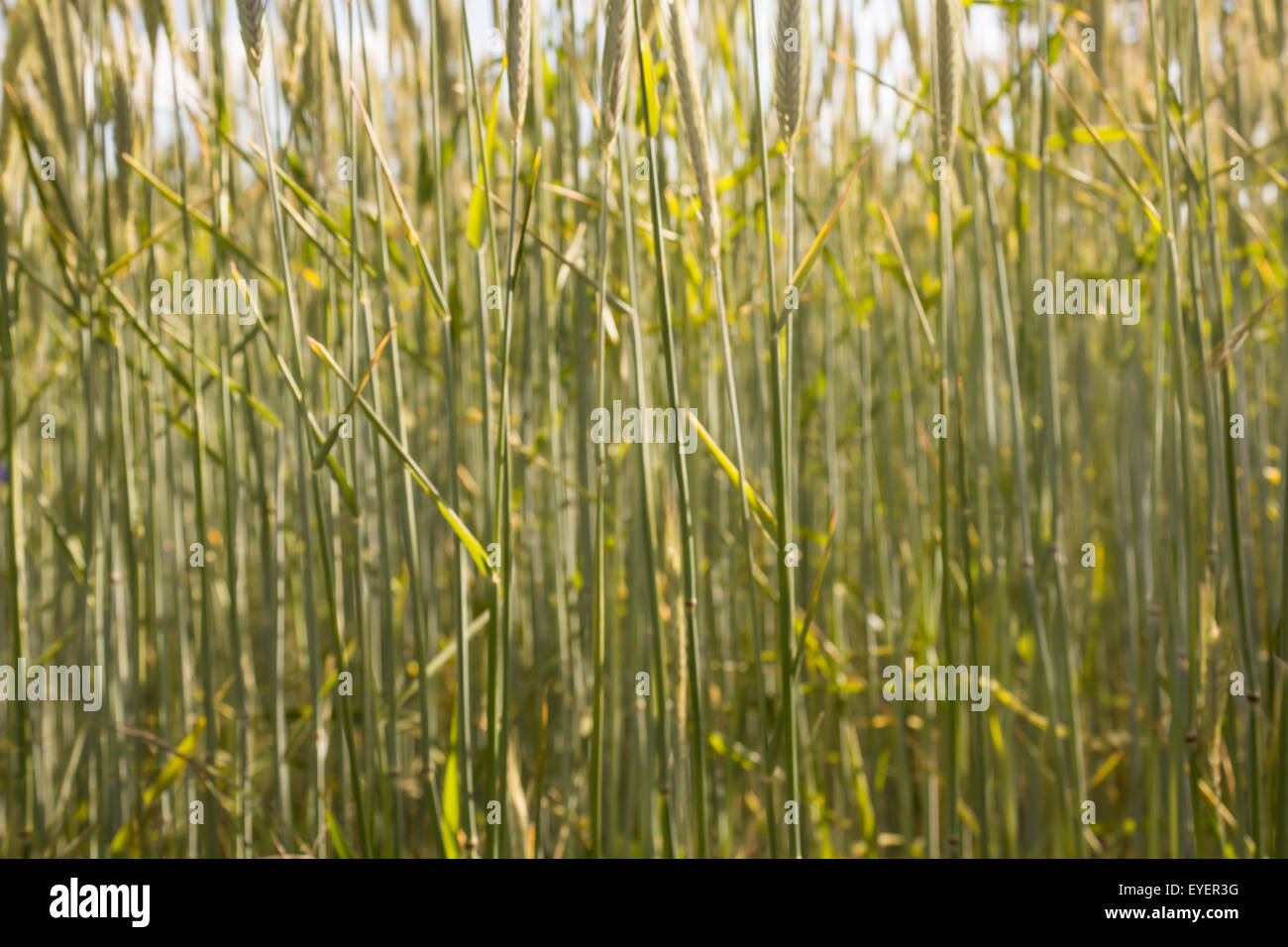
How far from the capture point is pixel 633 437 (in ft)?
1.81

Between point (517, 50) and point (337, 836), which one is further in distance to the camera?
point (337, 836)

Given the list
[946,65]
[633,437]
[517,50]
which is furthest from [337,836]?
[946,65]

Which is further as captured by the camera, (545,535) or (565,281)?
(545,535)

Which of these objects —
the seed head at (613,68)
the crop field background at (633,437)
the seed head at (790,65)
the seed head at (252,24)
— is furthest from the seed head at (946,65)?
the seed head at (252,24)

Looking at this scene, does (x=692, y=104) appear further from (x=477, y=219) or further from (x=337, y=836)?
(x=337, y=836)

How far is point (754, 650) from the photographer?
52 centimetres

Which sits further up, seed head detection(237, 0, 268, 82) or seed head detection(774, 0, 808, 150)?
seed head detection(237, 0, 268, 82)

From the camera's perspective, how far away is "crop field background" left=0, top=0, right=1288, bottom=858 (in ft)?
1.61

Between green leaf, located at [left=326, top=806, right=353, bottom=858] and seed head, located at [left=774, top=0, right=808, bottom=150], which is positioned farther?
green leaf, located at [left=326, top=806, right=353, bottom=858]

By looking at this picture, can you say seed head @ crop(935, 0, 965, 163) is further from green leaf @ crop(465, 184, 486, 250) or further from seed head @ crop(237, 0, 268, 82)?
seed head @ crop(237, 0, 268, 82)

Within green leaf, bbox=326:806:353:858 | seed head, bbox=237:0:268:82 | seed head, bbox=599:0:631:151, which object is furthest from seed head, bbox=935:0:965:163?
green leaf, bbox=326:806:353:858
